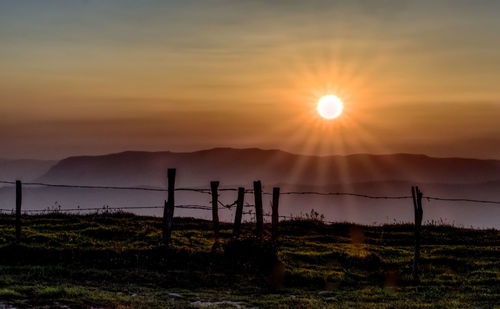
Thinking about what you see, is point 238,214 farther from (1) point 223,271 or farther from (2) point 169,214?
(1) point 223,271

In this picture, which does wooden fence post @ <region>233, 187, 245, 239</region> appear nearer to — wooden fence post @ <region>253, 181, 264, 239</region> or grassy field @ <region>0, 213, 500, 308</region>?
wooden fence post @ <region>253, 181, 264, 239</region>

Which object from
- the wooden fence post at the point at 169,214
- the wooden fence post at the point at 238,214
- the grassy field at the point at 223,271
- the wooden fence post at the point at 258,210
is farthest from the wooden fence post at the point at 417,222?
the wooden fence post at the point at 169,214

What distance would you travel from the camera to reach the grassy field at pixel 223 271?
59.7ft

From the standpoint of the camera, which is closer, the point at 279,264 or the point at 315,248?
the point at 279,264

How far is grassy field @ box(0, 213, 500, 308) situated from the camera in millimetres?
18188

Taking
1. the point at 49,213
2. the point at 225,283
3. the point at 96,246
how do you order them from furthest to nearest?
the point at 49,213, the point at 96,246, the point at 225,283

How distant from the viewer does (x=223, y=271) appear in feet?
75.8

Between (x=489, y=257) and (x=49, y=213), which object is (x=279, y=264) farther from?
(x=49, y=213)

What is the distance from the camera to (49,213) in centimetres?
3634

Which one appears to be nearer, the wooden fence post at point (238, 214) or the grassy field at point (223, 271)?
the grassy field at point (223, 271)

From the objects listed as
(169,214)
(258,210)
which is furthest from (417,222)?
(169,214)

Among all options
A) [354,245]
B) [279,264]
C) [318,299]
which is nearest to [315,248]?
[354,245]

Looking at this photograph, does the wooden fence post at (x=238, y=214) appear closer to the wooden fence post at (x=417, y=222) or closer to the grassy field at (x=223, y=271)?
the grassy field at (x=223, y=271)

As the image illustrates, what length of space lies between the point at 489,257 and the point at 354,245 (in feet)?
20.8
